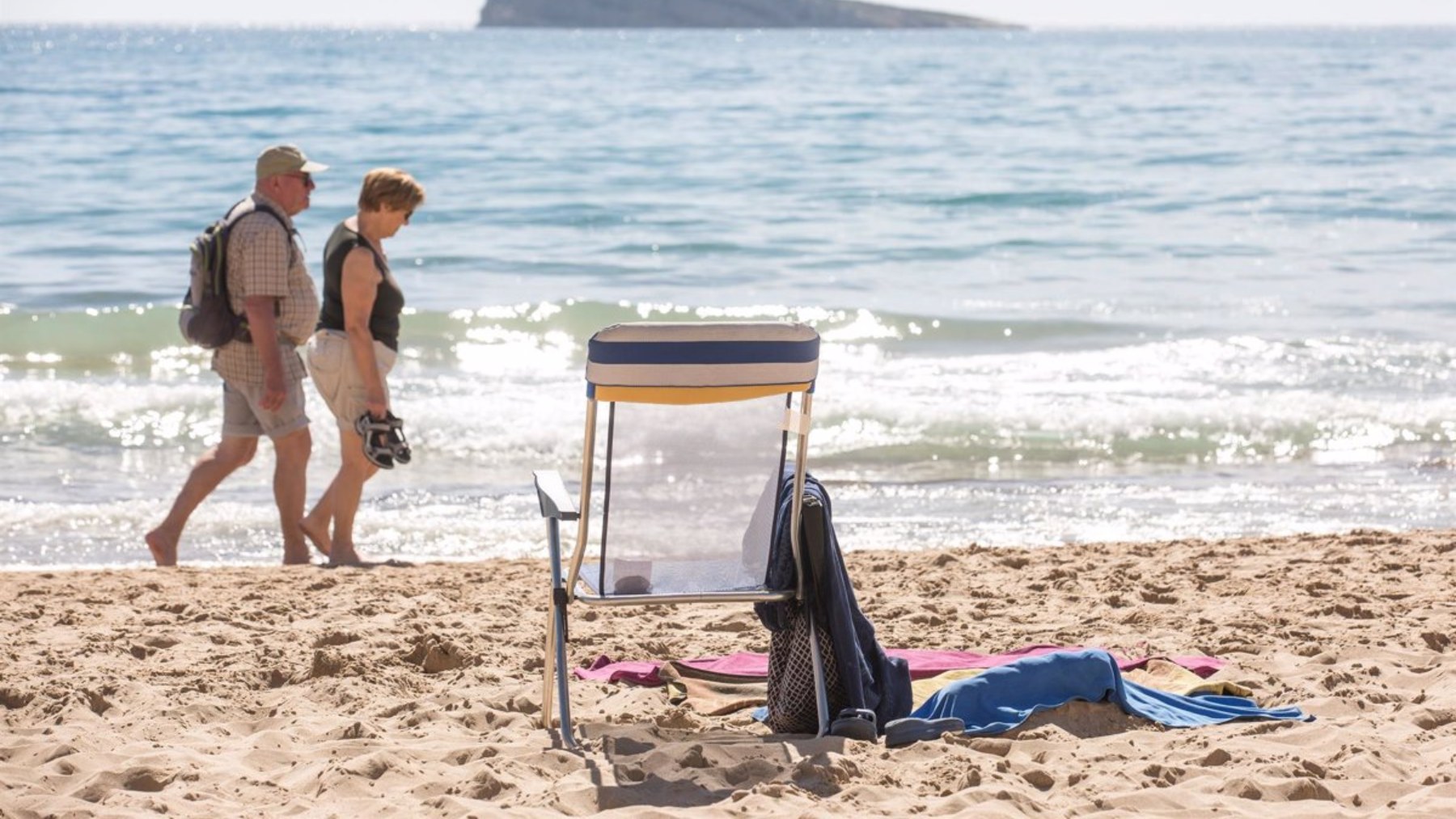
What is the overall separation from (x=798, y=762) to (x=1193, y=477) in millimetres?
5441

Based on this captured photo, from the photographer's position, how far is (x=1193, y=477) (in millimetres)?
8609

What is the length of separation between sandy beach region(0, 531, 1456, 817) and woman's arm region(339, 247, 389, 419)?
0.63 metres

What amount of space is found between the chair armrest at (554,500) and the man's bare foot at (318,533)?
8.49 ft

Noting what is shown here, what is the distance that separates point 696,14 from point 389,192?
13096 cm

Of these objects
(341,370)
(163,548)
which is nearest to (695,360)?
(341,370)

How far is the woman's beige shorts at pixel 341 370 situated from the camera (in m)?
6.00

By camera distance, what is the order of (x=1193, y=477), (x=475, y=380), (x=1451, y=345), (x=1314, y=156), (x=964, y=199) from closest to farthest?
(x=1193, y=477) → (x=475, y=380) → (x=1451, y=345) → (x=964, y=199) → (x=1314, y=156)

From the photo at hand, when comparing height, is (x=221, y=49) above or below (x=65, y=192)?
above

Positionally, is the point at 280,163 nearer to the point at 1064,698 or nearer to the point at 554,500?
the point at 554,500

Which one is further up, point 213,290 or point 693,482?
point 213,290

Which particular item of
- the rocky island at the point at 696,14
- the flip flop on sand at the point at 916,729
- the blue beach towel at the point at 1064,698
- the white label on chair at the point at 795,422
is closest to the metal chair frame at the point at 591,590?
the white label on chair at the point at 795,422

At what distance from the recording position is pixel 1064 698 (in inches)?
159

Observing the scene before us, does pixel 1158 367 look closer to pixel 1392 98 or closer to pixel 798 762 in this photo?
pixel 798 762

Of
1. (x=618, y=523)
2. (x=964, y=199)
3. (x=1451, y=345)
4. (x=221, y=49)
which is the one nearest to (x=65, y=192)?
(x=964, y=199)
